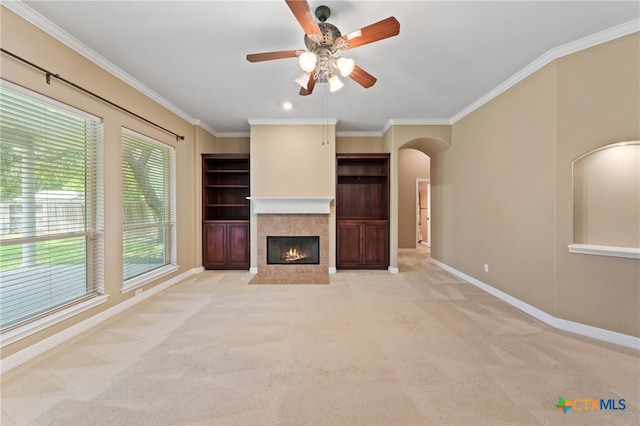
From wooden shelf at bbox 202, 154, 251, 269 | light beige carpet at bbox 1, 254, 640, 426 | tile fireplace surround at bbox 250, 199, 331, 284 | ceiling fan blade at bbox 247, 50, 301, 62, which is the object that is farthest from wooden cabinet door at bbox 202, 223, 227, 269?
ceiling fan blade at bbox 247, 50, 301, 62

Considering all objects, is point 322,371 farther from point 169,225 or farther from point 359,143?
point 359,143

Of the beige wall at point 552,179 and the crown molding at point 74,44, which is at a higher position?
the crown molding at point 74,44

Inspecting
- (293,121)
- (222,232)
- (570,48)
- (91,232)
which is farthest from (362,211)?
(91,232)

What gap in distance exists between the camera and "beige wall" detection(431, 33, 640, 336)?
2.32 m

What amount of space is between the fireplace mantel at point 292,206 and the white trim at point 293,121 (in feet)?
4.71

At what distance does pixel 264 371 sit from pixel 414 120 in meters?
4.65

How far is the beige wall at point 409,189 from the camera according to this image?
23.8 feet

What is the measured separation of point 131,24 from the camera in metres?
2.24

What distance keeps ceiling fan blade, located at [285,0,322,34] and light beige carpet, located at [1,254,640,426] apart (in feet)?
8.41

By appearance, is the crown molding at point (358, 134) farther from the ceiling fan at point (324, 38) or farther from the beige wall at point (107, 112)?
the ceiling fan at point (324, 38)

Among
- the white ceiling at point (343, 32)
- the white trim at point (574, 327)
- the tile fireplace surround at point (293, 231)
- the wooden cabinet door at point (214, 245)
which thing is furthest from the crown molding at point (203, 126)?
the white trim at point (574, 327)

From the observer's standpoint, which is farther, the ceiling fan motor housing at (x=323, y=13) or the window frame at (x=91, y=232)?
the window frame at (x=91, y=232)

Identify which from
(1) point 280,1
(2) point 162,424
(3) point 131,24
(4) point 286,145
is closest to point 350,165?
(4) point 286,145

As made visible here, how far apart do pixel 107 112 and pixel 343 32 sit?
8.93 ft
